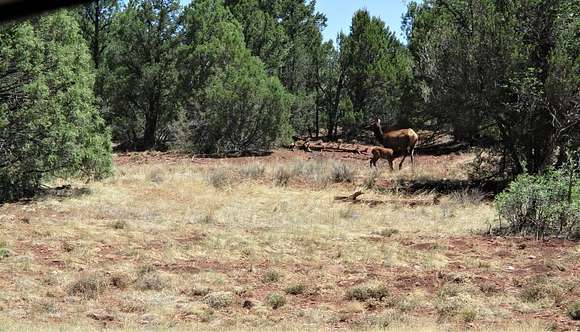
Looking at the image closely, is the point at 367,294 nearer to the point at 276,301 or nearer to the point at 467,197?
the point at 276,301

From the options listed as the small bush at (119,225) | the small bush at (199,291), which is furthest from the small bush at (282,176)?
the small bush at (199,291)

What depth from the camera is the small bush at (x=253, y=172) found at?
21.2 metres

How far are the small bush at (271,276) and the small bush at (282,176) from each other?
10.1 metres

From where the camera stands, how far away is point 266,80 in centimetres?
3256

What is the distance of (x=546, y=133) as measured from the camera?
19125 mm

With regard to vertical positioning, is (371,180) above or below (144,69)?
below

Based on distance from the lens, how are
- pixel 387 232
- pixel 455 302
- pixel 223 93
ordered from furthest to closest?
pixel 223 93, pixel 387 232, pixel 455 302

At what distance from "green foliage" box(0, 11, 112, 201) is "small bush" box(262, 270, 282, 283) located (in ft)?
28.0

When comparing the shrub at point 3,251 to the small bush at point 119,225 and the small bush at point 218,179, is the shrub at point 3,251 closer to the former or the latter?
the small bush at point 119,225

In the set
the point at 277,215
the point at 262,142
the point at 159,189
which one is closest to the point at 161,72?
the point at 262,142

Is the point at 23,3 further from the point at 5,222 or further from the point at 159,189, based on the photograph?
the point at 159,189

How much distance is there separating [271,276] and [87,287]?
2770 mm

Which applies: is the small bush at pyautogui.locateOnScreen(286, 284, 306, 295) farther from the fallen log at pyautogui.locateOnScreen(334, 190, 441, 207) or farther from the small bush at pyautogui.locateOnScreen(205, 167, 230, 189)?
the small bush at pyautogui.locateOnScreen(205, 167, 230, 189)

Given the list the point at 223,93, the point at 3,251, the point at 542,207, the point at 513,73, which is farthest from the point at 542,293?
the point at 223,93
